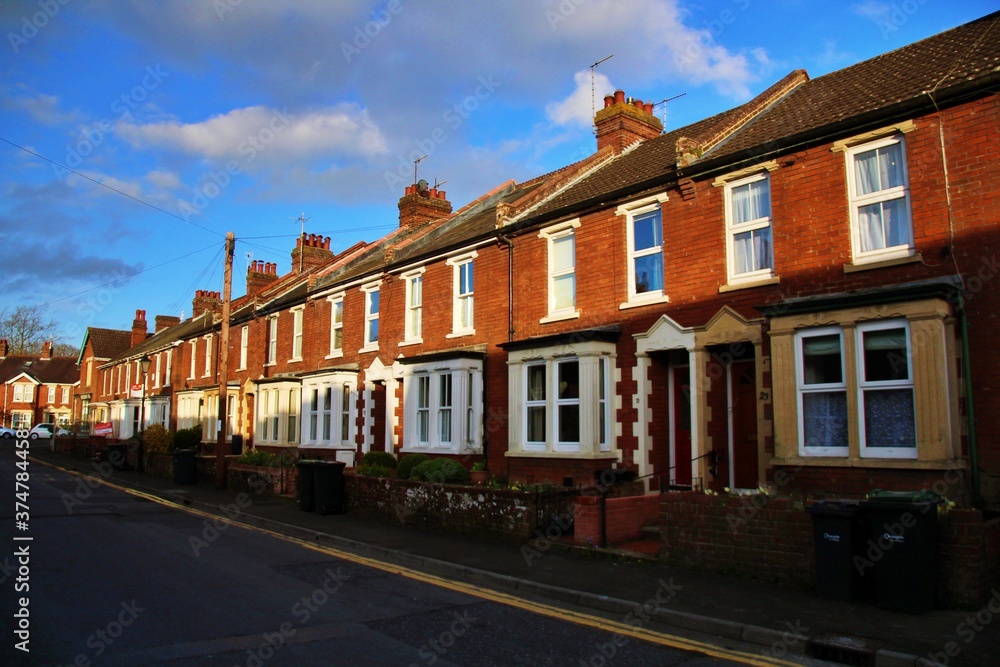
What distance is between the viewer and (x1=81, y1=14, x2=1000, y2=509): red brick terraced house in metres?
9.73

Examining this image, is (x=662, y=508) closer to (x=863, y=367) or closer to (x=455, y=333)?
(x=863, y=367)

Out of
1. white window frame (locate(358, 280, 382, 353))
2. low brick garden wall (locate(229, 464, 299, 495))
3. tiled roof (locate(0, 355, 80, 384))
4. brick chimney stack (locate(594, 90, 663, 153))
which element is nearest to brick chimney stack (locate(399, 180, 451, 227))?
white window frame (locate(358, 280, 382, 353))

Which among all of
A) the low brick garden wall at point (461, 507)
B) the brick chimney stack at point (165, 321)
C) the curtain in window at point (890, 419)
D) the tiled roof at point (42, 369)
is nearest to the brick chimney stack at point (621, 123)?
the low brick garden wall at point (461, 507)

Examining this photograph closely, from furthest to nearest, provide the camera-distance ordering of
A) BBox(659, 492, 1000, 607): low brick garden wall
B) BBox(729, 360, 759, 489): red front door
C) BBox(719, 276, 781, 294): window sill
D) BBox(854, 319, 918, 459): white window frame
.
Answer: BBox(729, 360, 759, 489): red front door, BBox(719, 276, 781, 294): window sill, BBox(854, 319, 918, 459): white window frame, BBox(659, 492, 1000, 607): low brick garden wall

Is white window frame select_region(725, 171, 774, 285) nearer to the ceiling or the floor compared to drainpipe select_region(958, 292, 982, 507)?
nearer to the ceiling

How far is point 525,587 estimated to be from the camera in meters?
8.97

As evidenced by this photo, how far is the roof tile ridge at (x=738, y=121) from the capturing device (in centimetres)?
1348

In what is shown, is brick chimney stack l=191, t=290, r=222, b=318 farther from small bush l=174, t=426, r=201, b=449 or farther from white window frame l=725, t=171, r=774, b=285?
white window frame l=725, t=171, r=774, b=285

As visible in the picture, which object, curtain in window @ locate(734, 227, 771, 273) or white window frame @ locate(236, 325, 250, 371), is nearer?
curtain in window @ locate(734, 227, 771, 273)

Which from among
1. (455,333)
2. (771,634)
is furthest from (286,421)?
(771,634)

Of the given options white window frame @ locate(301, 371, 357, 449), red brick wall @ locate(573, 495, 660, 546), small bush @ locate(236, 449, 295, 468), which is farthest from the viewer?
white window frame @ locate(301, 371, 357, 449)

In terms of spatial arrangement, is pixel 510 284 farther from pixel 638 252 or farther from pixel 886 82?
pixel 886 82

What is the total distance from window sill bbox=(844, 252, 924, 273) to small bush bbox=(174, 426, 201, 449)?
95.7 feet

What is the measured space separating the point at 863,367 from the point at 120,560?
10802mm
